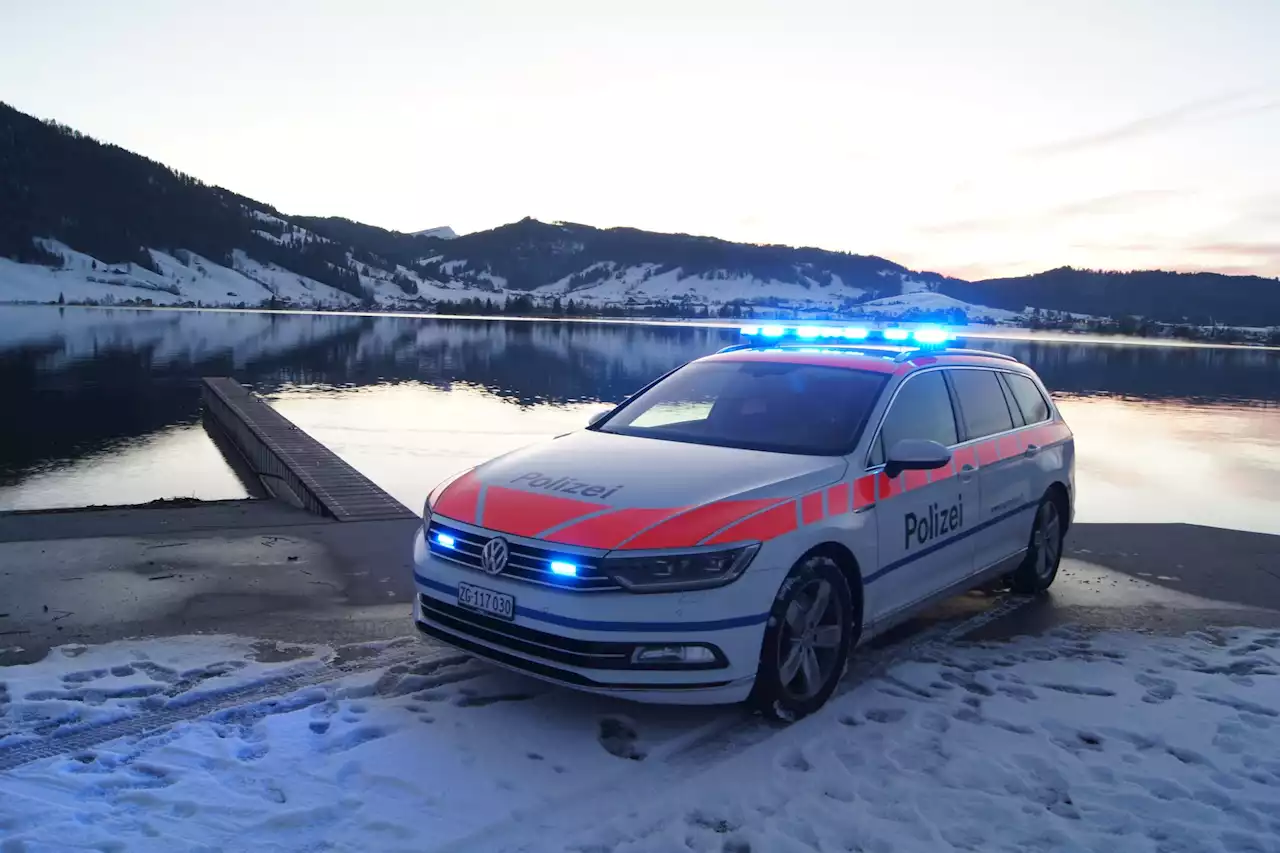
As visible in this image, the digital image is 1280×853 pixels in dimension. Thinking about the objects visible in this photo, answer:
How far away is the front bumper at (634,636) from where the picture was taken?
168 inches

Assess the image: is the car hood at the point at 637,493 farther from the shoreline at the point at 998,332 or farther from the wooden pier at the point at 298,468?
the shoreline at the point at 998,332

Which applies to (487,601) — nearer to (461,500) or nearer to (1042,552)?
(461,500)

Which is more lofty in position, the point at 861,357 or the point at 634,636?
the point at 861,357

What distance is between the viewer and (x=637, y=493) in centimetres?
461

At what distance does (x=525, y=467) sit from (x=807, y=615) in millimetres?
1594

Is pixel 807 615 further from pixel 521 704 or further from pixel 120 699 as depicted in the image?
pixel 120 699

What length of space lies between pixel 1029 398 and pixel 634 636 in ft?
14.5

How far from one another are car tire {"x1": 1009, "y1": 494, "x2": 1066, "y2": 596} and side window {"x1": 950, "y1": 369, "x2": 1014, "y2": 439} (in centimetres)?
86

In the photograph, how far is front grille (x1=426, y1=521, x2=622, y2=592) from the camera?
428 cm

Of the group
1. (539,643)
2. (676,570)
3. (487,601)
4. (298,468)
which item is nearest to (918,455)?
(676,570)

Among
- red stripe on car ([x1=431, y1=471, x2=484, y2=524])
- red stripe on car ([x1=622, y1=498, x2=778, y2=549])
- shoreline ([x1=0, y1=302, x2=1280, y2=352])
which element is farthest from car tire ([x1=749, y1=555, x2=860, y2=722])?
shoreline ([x1=0, y1=302, x2=1280, y2=352])

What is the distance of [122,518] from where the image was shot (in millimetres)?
9148

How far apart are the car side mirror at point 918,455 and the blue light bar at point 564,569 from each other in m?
1.91

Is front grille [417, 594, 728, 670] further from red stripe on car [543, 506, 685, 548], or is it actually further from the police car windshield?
the police car windshield
